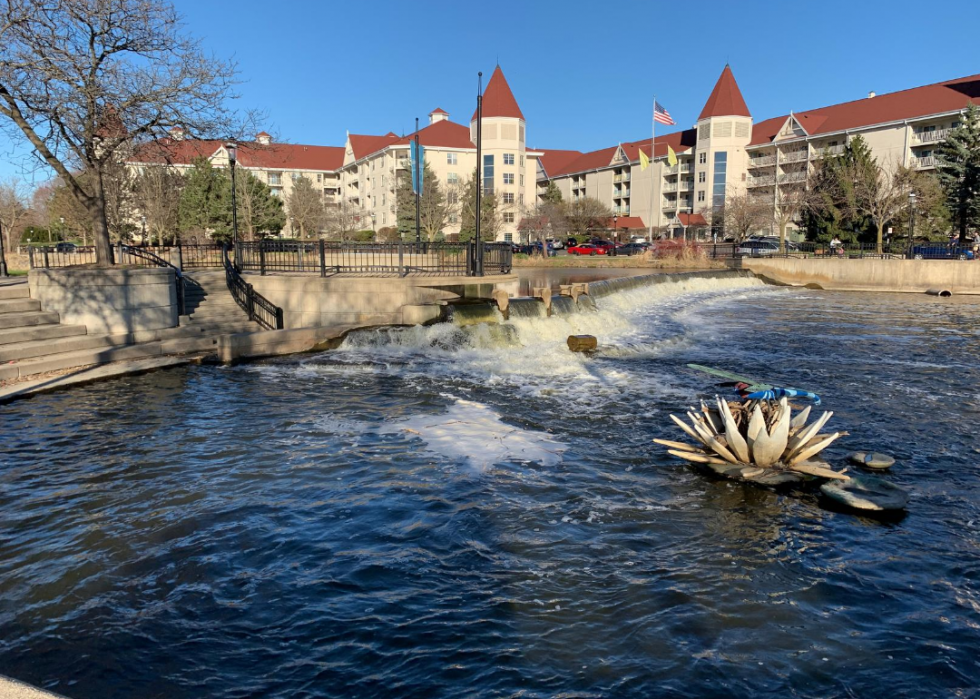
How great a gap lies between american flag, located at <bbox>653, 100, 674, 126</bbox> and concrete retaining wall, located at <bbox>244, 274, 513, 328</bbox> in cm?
4192

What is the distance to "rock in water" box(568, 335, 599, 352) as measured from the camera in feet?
56.3

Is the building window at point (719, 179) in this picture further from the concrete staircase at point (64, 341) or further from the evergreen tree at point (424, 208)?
the concrete staircase at point (64, 341)

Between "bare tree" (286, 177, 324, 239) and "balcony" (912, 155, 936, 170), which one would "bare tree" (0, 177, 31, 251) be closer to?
"bare tree" (286, 177, 324, 239)

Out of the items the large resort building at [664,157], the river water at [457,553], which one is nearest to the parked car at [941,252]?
the large resort building at [664,157]

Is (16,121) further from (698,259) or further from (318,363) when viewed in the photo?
(698,259)

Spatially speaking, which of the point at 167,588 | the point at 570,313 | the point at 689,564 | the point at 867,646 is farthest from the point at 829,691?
the point at 570,313

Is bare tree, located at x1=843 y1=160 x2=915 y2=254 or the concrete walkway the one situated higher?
bare tree, located at x1=843 y1=160 x2=915 y2=254

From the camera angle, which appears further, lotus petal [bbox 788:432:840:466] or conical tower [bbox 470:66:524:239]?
conical tower [bbox 470:66:524:239]

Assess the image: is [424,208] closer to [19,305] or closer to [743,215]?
[743,215]

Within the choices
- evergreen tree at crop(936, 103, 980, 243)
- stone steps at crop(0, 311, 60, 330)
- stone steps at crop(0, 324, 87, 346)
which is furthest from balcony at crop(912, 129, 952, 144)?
stone steps at crop(0, 311, 60, 330)

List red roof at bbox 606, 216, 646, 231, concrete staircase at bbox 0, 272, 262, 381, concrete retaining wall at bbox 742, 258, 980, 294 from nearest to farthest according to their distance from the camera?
concrete staircase at bbox 0, 272, 262, 381 → concrete retaining wall at bbox 742, 258, 980, 294 → red roof at bbox 606, 216, 646, 231

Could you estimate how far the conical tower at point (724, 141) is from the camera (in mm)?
70750

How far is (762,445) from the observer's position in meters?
8.30

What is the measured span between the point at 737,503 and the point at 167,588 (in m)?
5.83
